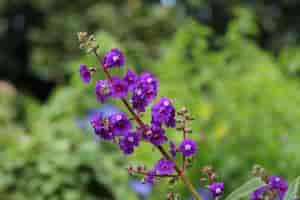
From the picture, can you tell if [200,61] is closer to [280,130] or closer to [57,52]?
[280,130]

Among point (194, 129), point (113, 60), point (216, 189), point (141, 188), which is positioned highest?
point (194, 129)

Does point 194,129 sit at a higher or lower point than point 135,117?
higher

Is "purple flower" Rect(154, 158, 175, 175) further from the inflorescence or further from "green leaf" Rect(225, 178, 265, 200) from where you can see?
"green leaf" Rect(225, 178, 265, 200)

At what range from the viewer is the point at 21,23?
11461mm

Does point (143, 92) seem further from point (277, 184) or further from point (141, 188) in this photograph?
point (141, 188)

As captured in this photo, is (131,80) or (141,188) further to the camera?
(141,188)

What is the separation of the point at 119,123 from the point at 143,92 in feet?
0.23

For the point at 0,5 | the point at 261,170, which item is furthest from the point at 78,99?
the point at 0,5

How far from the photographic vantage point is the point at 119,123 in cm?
121

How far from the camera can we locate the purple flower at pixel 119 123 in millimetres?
1202

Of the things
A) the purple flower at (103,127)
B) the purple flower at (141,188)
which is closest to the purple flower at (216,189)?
the purple flower at (103,127)

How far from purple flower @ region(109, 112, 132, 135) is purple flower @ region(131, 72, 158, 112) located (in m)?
0.03

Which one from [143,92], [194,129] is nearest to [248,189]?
[143,92]

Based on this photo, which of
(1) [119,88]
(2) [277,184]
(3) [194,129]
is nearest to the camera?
(1) [119,88]
